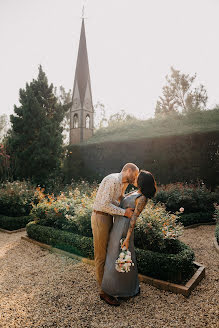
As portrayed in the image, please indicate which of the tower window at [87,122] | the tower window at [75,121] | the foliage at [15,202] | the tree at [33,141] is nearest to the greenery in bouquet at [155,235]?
the foliage at [15,202]

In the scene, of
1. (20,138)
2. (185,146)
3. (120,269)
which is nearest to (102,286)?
(120,269)

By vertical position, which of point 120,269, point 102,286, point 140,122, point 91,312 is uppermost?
point 140,122

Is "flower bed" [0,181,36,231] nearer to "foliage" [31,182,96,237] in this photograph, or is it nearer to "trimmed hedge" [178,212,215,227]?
"foliage" [31,182,96,237]

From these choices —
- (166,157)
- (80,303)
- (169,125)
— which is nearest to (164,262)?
(80,303)

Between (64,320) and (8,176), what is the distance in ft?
34.8

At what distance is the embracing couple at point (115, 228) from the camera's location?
2863 mm

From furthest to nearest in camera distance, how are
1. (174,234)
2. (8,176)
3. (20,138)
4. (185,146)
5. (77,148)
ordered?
(77,148)
(20,138)
(8,176)
(185,146)
(174,234)

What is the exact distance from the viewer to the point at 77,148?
52.7 feet

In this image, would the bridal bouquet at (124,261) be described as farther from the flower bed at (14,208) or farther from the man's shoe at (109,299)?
the flower bed at (14,208)

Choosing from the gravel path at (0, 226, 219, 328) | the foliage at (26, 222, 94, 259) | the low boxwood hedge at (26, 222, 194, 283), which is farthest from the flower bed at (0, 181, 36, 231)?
the low boxwood hedge at (26, 222, 194, 283)

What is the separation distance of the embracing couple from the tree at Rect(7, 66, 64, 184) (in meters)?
10.2

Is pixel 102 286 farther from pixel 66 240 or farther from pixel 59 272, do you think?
pixel 66 240

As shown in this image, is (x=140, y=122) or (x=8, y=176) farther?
(x=140, y=122)

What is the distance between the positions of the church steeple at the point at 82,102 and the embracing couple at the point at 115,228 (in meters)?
16.4
